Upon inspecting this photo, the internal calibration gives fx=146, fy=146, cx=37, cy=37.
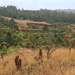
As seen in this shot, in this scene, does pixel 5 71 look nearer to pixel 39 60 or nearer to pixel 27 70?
pixel 27 70

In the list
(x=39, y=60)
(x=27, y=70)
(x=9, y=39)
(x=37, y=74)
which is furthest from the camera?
(x=9, y=39)

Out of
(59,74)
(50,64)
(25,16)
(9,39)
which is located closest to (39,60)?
(50,64)

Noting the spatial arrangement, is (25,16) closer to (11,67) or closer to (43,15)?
(43,15)

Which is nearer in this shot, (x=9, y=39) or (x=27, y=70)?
(x=27, y=70)

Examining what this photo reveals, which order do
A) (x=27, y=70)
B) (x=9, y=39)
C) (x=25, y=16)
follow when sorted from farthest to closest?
(x=25, y=16) → (x=9, y=39) → (x=27, y=70)

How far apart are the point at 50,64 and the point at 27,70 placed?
43cm

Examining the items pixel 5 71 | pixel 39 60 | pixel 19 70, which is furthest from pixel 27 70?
pixel 39 60

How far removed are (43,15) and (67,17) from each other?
8.11 m

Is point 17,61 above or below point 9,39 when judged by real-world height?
above

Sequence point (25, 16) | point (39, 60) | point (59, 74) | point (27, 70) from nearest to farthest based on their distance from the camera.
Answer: point (59, 74) → point (27, 70) → point (39, 60) → point (25, 16)

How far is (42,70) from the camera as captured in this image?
2.48 meters

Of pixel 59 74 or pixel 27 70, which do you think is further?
pixel 27 70

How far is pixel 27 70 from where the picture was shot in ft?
8.41

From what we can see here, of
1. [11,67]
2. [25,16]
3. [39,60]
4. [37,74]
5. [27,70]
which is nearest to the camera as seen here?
[37,74]
